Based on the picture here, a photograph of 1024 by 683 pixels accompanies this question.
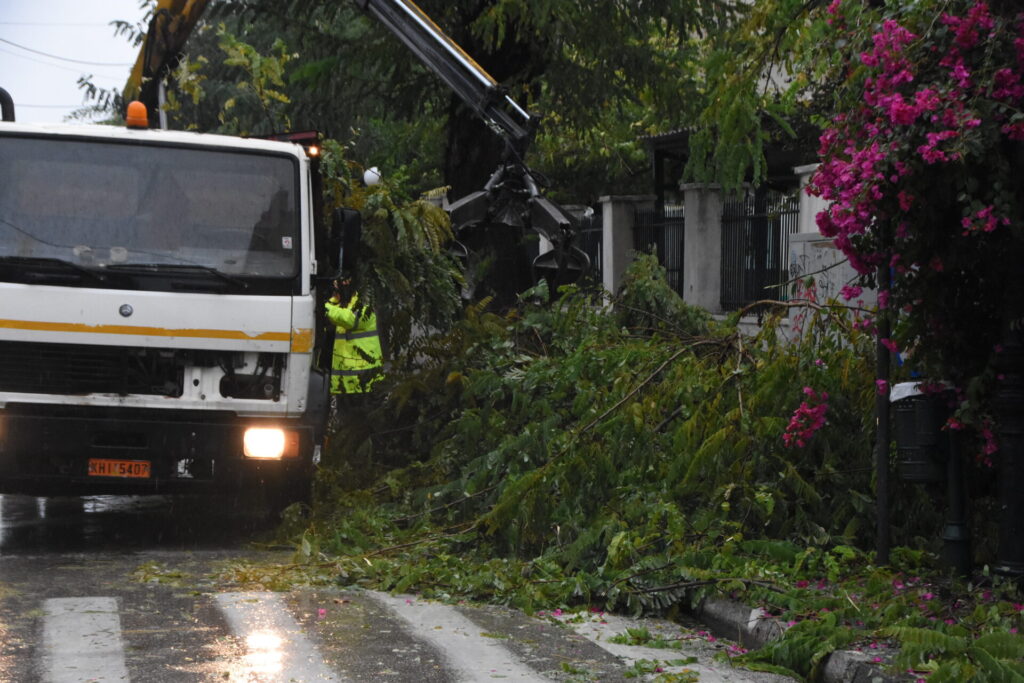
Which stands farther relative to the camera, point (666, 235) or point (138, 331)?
point (666, 235)

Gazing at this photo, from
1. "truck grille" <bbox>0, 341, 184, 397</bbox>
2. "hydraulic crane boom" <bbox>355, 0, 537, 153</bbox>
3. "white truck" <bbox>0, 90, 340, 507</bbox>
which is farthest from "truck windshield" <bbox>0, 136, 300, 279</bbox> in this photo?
"hydraulic crane boom" <bbox>355, 0, 537, 153</bbox>

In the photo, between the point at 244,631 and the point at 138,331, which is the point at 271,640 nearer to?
the point at 244,631

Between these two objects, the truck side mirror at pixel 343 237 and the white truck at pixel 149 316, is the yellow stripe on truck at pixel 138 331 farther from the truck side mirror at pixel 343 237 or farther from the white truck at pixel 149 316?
the truck side mirror at pixel 343 237

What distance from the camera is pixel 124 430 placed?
343 inches

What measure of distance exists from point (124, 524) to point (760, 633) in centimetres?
534

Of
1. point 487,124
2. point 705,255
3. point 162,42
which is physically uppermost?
point 162,42

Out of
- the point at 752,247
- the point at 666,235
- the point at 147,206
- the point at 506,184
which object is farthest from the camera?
the point at 666,235

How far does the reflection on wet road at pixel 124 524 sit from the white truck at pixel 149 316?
484mm

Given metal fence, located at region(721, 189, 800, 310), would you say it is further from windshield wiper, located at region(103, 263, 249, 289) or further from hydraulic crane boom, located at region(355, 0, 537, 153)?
windshield wiper, located at region(103, 263, 249, 289)

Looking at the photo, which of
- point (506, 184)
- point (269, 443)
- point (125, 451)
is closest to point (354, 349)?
point (506, 184)

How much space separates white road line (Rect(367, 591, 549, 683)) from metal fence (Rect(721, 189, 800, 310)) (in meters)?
11.4

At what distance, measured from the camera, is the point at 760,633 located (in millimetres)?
6504

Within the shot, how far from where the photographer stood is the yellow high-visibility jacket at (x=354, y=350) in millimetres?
11197

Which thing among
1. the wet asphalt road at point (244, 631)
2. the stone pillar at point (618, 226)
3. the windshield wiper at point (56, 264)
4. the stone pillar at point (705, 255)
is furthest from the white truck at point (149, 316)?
the stone pillar at point (618, 226)
